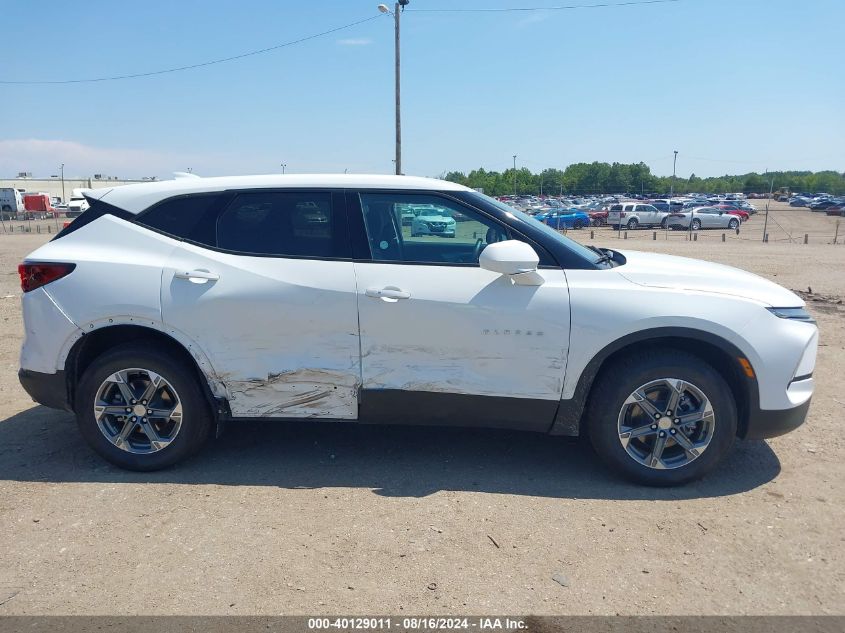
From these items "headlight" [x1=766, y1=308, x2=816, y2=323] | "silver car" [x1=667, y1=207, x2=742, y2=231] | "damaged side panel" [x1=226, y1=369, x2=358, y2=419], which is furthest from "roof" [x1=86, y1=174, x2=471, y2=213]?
"silver car" [x1=667, y1=207, x2=742, y2=231]

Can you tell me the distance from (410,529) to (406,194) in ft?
6.63

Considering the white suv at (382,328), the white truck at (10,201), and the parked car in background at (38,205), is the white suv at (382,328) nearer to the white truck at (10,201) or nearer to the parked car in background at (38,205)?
the white truck at (10,201)

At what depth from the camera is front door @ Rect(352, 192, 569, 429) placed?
12.5 feet

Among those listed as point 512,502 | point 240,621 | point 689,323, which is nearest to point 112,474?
point 240,621

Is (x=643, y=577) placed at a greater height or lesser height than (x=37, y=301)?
lesser

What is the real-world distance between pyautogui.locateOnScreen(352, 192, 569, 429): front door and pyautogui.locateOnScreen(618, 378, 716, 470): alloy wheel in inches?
18.5

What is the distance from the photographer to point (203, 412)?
410 centimetres

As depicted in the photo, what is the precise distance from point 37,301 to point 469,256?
272 cm

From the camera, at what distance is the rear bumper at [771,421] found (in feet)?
12.5

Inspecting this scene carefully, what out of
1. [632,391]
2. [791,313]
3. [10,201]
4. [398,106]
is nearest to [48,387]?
[632,391]

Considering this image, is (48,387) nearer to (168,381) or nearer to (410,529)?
(168,381)

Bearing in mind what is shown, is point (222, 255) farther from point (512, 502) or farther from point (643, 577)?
point (643, 577)

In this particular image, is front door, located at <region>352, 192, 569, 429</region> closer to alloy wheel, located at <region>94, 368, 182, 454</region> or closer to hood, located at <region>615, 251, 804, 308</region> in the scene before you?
hood, located at <region>615, 251, 804, 308</region>

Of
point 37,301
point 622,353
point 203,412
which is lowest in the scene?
point 203,412
